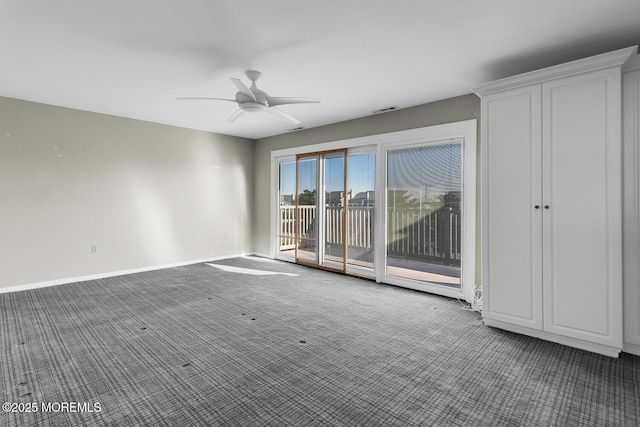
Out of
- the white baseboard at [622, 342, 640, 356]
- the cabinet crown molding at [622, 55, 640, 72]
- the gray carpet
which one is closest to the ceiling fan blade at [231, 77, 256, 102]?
the gray carpet

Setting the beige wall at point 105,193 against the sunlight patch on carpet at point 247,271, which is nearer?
the beige wall at point 105,193

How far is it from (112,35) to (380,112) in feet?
11.2

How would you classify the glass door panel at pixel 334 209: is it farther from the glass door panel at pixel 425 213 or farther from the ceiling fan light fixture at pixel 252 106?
the ceiling fan light fixture at pixel 252 106

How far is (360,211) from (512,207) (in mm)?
2521

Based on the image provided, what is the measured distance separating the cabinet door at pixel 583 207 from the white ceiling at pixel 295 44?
522 mm

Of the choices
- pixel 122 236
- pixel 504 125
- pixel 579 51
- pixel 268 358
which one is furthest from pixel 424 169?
pixel 122 236

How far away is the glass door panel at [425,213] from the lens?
4.15 metres

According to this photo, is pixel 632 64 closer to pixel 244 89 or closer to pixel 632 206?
pixel 632 206

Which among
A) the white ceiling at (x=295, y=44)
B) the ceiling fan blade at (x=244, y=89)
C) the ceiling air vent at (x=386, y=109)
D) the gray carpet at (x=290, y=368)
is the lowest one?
the gray carpet at (x=290, y=368)

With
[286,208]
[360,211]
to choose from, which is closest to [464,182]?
[360,211]

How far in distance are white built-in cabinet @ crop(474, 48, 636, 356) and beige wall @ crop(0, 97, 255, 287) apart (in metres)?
5.00

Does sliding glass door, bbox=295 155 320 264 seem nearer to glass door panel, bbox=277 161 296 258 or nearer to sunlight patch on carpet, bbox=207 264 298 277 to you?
glass door panel, bbox=277 161 296 258

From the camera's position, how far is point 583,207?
103 inches

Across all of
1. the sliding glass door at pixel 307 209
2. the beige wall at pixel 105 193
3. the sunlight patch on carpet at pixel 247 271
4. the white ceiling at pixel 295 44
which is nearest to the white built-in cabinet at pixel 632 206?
the white ceiling at pixel 295 44
